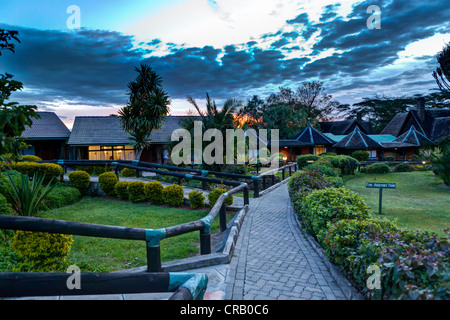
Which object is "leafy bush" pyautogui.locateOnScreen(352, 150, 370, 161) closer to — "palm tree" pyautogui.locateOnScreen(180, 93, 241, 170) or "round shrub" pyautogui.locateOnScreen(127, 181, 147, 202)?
"palm tree" pyautogui.locateOnScreen(180, 93, 241, 170)

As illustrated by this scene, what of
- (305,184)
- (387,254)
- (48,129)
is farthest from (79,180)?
(48,129)

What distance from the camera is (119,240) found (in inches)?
261

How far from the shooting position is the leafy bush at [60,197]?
32.2 feet

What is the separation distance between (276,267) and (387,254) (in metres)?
1.88

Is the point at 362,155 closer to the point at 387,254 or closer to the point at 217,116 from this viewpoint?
the point at 217,116

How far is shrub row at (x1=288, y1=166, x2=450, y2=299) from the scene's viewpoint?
8.71 feet

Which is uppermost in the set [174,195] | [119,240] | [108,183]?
[108,183]

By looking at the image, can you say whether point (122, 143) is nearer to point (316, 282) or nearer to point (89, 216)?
point (89, 216)

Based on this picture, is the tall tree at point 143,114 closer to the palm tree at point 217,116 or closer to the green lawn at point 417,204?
the palm tree at point 217,116

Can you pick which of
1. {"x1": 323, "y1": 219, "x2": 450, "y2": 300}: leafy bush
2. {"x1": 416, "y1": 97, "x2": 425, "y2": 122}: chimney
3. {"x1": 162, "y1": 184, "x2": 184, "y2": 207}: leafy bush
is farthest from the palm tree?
{"x1": 416, "y1": 97, "x2": 425, "y2": 122}: chimney

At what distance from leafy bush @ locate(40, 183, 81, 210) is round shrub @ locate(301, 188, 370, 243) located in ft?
27.4

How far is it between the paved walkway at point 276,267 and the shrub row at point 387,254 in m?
0.42

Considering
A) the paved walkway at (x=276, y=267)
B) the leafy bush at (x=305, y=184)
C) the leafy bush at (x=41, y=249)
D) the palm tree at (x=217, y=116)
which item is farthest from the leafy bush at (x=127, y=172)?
the leafy bush at (x=41, y=249)
